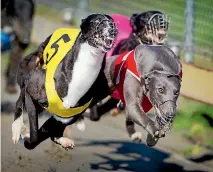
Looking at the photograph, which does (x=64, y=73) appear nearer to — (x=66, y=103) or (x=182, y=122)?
(x=66, y=103)

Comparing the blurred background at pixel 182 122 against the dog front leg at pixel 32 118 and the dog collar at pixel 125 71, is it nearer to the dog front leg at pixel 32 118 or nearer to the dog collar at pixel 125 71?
the dog front leg at pixel 32 118

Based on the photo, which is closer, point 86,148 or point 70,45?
point 70,45

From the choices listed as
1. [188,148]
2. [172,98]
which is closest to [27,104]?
[172,98]

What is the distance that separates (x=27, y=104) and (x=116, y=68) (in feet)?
2.56

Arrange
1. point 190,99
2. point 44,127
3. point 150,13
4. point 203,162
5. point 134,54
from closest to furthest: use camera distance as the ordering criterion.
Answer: point 134,54 → point 44,127 → point 150,13 → point 203,162 → point 190,99

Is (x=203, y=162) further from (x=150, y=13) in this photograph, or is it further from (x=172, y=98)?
(x=172, y=98)

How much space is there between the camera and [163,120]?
18.6ft

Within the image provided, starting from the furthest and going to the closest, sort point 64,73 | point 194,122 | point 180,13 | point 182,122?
point 180,13
point 182,122
point 194,122
point 64,73

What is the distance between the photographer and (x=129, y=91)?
6.02 m

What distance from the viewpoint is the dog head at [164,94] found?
5652 millimetres

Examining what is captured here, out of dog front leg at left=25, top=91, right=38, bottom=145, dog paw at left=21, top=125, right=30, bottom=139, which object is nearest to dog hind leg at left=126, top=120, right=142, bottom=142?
dog paw at left=21, top=125, right=30, bottom=139

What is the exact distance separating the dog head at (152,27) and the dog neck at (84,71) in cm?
104

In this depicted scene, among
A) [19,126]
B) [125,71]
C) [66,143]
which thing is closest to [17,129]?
[19,126]

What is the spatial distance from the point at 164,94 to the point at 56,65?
39.1 inches
